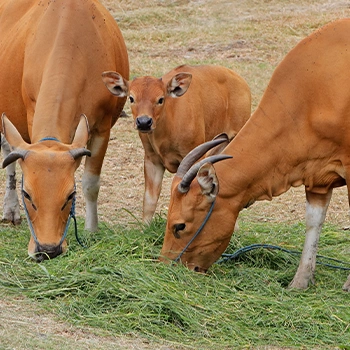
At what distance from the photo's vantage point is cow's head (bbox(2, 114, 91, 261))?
7203 mm

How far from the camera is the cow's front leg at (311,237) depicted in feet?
25.5

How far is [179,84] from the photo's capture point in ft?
31.6

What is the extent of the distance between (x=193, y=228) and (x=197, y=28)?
45.1 feet

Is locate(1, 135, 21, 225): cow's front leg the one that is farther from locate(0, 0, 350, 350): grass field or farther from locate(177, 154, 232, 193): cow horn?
locate(177, 154, 232, 193): cow horn

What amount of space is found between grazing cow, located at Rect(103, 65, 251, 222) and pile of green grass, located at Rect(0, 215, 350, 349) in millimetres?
1628

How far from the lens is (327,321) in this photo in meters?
6.76

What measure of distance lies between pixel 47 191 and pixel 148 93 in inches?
100.0

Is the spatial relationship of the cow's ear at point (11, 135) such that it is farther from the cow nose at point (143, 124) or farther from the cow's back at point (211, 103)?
the cow's back at point (211, 103)

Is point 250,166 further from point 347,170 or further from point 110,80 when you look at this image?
point 110,80

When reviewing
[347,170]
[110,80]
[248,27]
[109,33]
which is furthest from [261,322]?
[248,27]

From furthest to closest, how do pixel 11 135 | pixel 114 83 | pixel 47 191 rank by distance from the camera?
pixel 114 83 → pixel 11 135 → pixel 47 191

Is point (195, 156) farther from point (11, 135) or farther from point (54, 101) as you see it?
point (11, 135)

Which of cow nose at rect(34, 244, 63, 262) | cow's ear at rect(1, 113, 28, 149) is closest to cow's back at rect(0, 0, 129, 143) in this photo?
cow's ear at rect(1, 113, 28, 149)

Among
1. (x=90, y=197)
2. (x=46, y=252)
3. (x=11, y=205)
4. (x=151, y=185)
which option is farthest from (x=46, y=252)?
(x=151, y=185)
